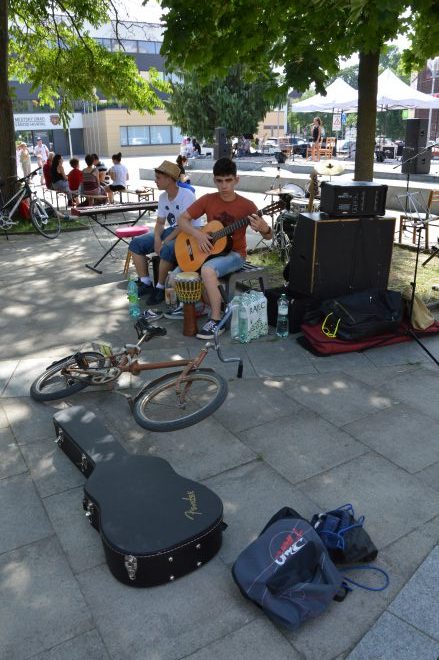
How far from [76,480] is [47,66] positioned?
12.7 meters

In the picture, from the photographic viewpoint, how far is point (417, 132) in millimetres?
18391

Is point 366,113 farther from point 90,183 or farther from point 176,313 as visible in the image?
point 90,183

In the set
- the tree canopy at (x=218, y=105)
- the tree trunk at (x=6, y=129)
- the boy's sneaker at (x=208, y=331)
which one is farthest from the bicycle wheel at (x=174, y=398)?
the tree canopy at (x=218, y=105)

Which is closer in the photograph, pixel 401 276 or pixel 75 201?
pixel 401 276

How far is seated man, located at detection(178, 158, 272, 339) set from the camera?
579cm

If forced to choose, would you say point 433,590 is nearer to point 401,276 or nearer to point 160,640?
point 160,640

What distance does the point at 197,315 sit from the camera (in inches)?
255

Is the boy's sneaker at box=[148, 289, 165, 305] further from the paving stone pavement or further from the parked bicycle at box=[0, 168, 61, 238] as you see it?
the parked bicycle at box=[0, 168, 61, 238]

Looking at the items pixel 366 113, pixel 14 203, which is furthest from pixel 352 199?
pixel 14 203

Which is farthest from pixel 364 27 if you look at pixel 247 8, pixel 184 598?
pixel 184 598

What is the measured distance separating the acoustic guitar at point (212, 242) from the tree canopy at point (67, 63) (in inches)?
322

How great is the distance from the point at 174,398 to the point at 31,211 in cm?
823

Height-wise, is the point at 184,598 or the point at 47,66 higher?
the point at 47,66

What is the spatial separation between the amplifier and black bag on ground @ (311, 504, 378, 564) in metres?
3.89
